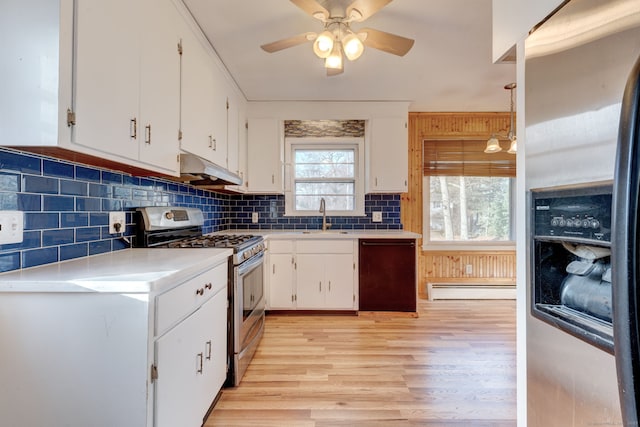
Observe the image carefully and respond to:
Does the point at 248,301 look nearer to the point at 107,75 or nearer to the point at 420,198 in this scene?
the point at 107,75

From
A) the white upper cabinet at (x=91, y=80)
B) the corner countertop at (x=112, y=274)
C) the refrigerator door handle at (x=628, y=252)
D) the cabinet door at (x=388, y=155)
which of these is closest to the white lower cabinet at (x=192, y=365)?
the corner countertop at (x=112, y=274)

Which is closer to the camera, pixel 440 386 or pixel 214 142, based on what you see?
pixel 440 386

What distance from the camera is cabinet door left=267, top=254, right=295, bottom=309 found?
3.16 metres

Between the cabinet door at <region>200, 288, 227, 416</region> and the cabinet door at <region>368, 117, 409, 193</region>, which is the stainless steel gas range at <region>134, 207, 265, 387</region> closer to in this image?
the cabinet door at <region>200, 288, 227, 416</region>

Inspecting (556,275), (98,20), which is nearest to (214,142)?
(98,20)

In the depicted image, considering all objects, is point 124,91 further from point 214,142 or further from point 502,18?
point 502,18

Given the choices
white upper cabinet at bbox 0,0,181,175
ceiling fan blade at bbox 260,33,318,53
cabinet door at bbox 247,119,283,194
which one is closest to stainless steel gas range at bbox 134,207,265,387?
white upper cabinet at bbox 0,0,181,175

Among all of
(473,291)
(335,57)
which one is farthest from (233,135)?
(473,291)

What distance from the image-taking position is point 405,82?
2.94m

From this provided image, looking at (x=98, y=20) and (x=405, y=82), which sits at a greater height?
(x=405, y=82)

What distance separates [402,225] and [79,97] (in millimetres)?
3303

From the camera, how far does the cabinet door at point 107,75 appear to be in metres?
1.07

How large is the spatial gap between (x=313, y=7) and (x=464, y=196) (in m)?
3.11

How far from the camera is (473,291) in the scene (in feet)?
12.2
